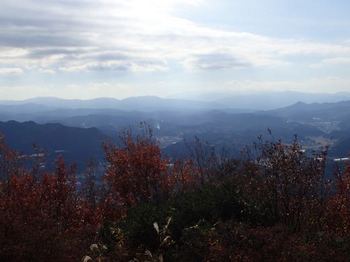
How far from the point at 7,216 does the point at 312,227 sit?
7804 millimetres

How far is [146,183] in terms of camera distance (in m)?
28.7

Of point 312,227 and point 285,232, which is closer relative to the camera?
point 285,232

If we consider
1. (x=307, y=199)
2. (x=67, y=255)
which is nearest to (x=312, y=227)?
(x=307, y=199)

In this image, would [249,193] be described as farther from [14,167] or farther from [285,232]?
[14,167]

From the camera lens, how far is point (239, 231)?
9.86 metres

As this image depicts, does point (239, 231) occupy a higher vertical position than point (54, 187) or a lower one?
higher

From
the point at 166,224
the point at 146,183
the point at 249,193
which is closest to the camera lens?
the point at 166,224

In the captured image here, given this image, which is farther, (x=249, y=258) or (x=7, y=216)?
(x=7, y=216)

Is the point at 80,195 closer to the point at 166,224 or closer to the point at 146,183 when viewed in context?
the point at 146,183

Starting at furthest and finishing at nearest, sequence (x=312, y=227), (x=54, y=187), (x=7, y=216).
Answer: (x=54, y=187) → (x=312, y=227) → (x=7, y=216)

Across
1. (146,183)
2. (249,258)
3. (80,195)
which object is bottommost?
(80,195)

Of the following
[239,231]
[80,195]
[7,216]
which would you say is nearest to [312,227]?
[239,231]

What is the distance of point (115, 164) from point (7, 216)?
20573 millimetres

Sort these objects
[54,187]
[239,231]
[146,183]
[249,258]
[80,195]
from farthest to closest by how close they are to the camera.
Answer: [80,195] < [54,187] < [146,183] < [239,231] < [249,258]
